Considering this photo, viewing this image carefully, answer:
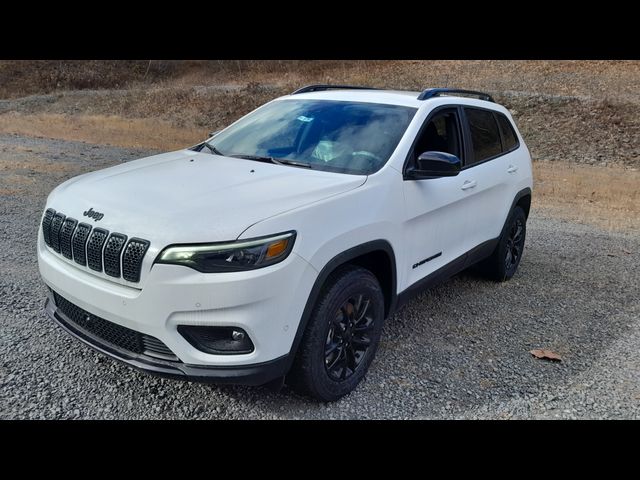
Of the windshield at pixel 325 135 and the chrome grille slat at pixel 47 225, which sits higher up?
the windshield at pixel 325 135

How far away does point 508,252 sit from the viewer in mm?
5504

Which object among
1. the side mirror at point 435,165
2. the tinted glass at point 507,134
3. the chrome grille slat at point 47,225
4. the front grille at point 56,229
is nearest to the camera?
the front grille at point 56,229

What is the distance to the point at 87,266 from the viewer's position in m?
2.86

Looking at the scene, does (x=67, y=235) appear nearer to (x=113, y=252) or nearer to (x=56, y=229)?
(x=56, y=229)

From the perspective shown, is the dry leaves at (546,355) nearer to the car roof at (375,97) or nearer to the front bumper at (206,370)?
the car roof at (375,97)

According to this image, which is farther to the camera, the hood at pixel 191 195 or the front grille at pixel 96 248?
the front grille at pixel 96 248

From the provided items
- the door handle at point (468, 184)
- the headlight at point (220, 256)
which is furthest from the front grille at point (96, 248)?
the door handle at point (468, 184)

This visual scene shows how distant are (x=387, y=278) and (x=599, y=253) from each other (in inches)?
177

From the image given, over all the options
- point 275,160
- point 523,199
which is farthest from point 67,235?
point 523,199

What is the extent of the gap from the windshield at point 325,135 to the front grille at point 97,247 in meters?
1.38

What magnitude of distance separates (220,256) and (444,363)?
2053 millimetres

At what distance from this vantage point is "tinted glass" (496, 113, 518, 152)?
5254 millimetres

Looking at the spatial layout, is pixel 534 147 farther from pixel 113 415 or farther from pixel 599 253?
Answer: pixel 113 415

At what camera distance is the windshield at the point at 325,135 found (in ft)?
12.0
